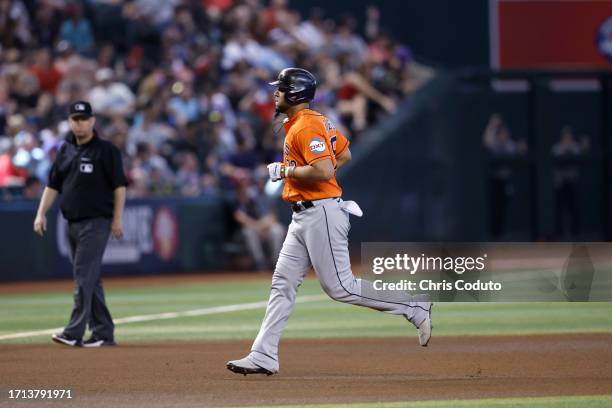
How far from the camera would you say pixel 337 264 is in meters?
8.02

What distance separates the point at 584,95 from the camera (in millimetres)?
23094

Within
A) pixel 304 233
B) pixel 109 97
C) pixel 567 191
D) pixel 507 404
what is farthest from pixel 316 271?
pixel 567 191

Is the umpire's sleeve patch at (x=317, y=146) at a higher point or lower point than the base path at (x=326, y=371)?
higher

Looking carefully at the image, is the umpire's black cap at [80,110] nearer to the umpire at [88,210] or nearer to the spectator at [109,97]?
the umpire at [88,210]

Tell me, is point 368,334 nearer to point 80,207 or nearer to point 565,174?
point 80,207

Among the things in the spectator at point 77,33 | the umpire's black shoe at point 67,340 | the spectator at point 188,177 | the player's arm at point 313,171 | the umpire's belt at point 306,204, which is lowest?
the umpire's black shoe at point 67,340

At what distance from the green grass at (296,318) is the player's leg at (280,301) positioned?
2.90 meters

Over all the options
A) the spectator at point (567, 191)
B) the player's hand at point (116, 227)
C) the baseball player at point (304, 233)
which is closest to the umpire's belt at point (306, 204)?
the baseball player at point (304, 233)

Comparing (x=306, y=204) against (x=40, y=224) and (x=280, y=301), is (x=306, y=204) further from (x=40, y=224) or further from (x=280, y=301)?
(x=40, y=224)

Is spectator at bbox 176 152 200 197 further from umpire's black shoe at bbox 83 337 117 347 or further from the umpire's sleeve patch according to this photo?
the umpire's sleeve patch

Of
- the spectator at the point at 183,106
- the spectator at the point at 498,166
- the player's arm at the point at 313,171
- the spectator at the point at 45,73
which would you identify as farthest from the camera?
the spectator at the point at 498,166

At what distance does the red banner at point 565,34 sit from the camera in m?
24.7

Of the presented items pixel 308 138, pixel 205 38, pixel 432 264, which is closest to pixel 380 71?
pixel 205 38

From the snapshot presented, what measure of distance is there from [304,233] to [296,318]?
16.0ft
